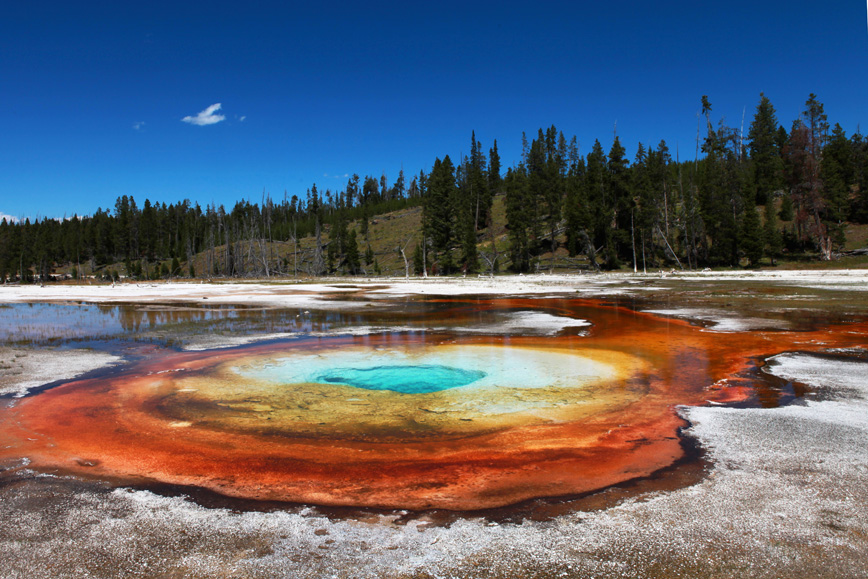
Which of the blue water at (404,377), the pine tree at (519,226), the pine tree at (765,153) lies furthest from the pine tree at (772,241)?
the blue water at (404,377)

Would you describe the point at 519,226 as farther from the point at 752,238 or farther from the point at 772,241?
the point at 772,241

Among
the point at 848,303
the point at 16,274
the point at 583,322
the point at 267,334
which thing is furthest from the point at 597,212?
the point at 16,274

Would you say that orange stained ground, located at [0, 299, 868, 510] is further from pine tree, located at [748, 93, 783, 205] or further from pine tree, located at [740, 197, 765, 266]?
pine tree, located at [748, 93, 783, 205]

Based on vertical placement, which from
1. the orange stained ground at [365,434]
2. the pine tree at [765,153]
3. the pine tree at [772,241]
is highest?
the pine tree at [765,153]

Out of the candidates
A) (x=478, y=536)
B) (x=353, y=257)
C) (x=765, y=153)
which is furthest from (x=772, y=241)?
(x=478, y=536)

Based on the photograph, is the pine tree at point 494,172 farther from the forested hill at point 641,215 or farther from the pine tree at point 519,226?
the pine tree at point 519,226

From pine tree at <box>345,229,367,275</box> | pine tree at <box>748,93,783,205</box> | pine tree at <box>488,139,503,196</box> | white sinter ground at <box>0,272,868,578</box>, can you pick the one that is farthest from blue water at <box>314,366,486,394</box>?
pine tree at <box>488,139,503,196</box>
